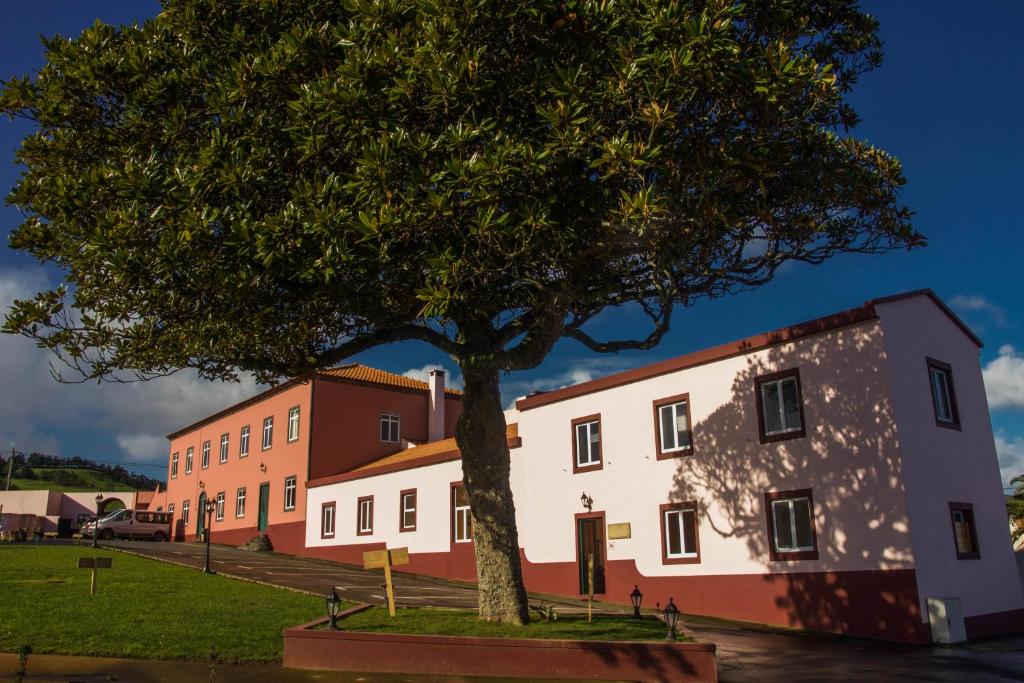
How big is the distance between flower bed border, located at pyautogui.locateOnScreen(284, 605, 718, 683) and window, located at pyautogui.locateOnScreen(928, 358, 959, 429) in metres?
10.5

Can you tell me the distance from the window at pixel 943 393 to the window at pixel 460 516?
1542 centimetres

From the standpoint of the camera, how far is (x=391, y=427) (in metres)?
41.7

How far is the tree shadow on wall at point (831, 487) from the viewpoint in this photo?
1694 cm

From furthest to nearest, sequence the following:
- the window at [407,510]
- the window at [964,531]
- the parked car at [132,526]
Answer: the parked car at [132,526] → the window at [407,510] → the window at [964,531]

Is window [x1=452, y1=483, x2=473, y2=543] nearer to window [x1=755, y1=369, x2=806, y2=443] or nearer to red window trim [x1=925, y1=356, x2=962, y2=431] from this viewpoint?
window [x1=755, y1=369, x2=806, y2=443]

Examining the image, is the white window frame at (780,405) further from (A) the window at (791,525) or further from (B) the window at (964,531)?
(B) the window at (964,531)

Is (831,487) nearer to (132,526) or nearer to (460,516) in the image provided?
(460,516)

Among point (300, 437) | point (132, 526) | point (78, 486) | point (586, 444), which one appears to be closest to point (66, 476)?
point (78, 486)

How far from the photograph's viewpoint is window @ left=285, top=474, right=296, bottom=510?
3931 cm

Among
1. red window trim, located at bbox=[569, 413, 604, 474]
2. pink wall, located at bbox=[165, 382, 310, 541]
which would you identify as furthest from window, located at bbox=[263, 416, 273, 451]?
red window trim, located at bbox=[569, 413, 604, 474]

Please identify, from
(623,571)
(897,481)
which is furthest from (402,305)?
(623,571)

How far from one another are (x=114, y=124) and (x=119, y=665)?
25.3 feet

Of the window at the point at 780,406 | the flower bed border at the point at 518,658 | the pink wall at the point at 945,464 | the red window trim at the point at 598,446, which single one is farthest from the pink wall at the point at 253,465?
the pink wall at the point at 945,464

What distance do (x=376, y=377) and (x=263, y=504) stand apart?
28.1 ft
